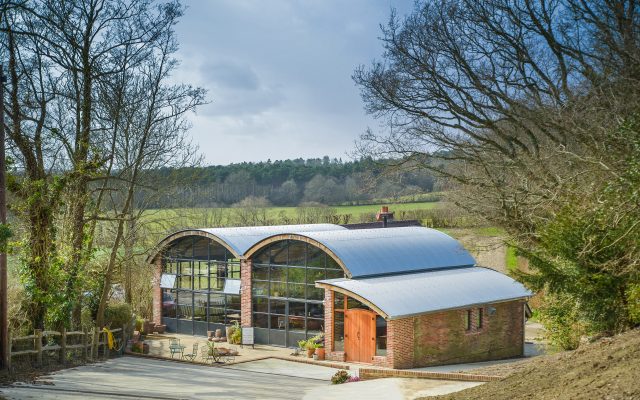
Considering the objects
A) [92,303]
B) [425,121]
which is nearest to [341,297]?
[425,121]

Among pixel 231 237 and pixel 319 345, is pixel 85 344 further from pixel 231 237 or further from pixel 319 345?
pixel 231 237

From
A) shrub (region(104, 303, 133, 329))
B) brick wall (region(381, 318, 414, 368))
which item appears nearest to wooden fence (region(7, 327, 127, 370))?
shrub (region(104, 303, 133, 329))

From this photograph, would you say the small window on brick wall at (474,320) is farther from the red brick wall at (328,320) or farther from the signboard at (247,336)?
the signboard at (247,336)

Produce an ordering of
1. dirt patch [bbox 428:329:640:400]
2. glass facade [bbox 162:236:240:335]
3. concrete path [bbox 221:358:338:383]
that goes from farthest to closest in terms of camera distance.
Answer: glass facade [bbox 162:236:240:335] < concrete path [bbox 221:358:338:383] < dirt patch [bbox 428:329:640:400]

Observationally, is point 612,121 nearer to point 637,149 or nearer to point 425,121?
point 637,149

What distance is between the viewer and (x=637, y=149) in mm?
11938

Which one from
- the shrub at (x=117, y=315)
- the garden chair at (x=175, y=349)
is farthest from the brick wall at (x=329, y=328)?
the shrub at (x=117, y=315)

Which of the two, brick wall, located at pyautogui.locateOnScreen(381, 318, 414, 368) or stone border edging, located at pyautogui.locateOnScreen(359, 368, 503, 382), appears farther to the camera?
brick wall, located at pyautogui.locateOnScreen(381, 318, 414, 368)

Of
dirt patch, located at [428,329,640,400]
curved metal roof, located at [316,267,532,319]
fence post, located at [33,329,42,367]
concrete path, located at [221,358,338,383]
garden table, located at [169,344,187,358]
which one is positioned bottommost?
concrete path, located at [221,358,338,383]

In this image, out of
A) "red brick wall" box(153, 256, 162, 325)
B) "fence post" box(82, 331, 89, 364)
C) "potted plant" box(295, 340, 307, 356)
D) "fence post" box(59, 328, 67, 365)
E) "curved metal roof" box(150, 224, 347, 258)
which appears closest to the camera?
"fence post" box(59, 328, 67, 365)

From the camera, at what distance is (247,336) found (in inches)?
1018

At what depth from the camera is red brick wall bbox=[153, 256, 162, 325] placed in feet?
96.3

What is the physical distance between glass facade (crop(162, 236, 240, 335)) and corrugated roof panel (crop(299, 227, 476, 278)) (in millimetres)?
4305

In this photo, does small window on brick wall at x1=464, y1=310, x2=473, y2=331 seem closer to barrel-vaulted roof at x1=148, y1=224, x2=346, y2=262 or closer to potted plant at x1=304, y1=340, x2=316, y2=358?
potted plant at x1=304, y1=340, x2=316, y2=358
